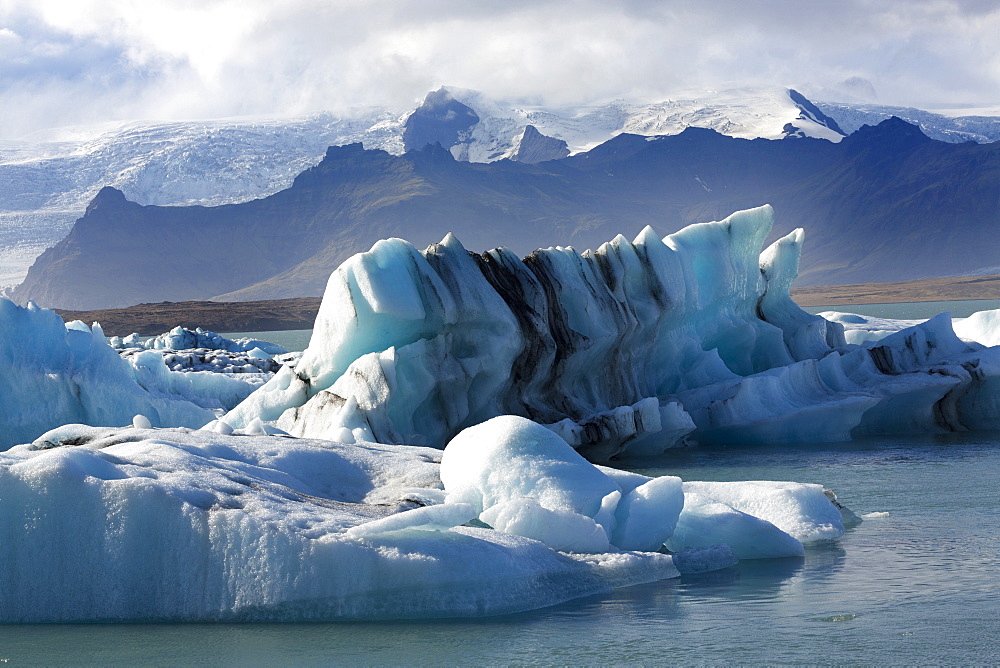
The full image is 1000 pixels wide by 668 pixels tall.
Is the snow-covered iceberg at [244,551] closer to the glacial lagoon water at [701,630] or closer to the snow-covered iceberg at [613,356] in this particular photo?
the glacial lagoon water at [701,630]

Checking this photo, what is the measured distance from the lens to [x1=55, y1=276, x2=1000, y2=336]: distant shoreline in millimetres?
97250

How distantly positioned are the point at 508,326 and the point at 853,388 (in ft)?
18.3

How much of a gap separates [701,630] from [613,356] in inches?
418

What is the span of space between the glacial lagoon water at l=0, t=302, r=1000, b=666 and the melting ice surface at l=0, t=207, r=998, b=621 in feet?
0.66

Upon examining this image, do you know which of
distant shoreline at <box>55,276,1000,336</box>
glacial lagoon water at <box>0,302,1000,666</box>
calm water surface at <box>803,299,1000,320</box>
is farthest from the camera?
distant shoreline at <box>55,276,1000,336</box>

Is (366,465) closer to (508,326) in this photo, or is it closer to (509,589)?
(509,589)

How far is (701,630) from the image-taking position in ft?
18.3

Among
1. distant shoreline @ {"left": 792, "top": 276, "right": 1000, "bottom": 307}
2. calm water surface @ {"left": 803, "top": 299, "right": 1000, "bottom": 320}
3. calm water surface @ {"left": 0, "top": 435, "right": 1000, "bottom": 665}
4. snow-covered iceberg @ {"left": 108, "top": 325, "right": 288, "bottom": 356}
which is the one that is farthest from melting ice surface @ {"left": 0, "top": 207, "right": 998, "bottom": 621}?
distant shoreline @ {"left": 792, "top": 276, "right": 1000, "bottom": 307}

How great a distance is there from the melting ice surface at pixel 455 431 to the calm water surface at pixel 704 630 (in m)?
0.20

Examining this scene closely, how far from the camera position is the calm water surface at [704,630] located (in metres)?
5.20

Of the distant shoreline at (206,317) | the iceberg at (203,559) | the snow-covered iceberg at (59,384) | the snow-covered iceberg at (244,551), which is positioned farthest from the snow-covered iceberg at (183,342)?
the distant shoreline at (206,317)

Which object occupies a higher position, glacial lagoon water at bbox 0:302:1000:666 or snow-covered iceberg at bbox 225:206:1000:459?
snow-covered iceberg at bbox 225:206:1000:459

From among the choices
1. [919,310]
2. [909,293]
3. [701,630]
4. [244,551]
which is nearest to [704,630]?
[701,630]

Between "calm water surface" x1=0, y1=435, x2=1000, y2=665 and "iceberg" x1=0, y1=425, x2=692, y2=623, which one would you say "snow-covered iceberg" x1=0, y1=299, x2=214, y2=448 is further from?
"calm water surface" x1=0, y1=435, x2=1000, y2=665
